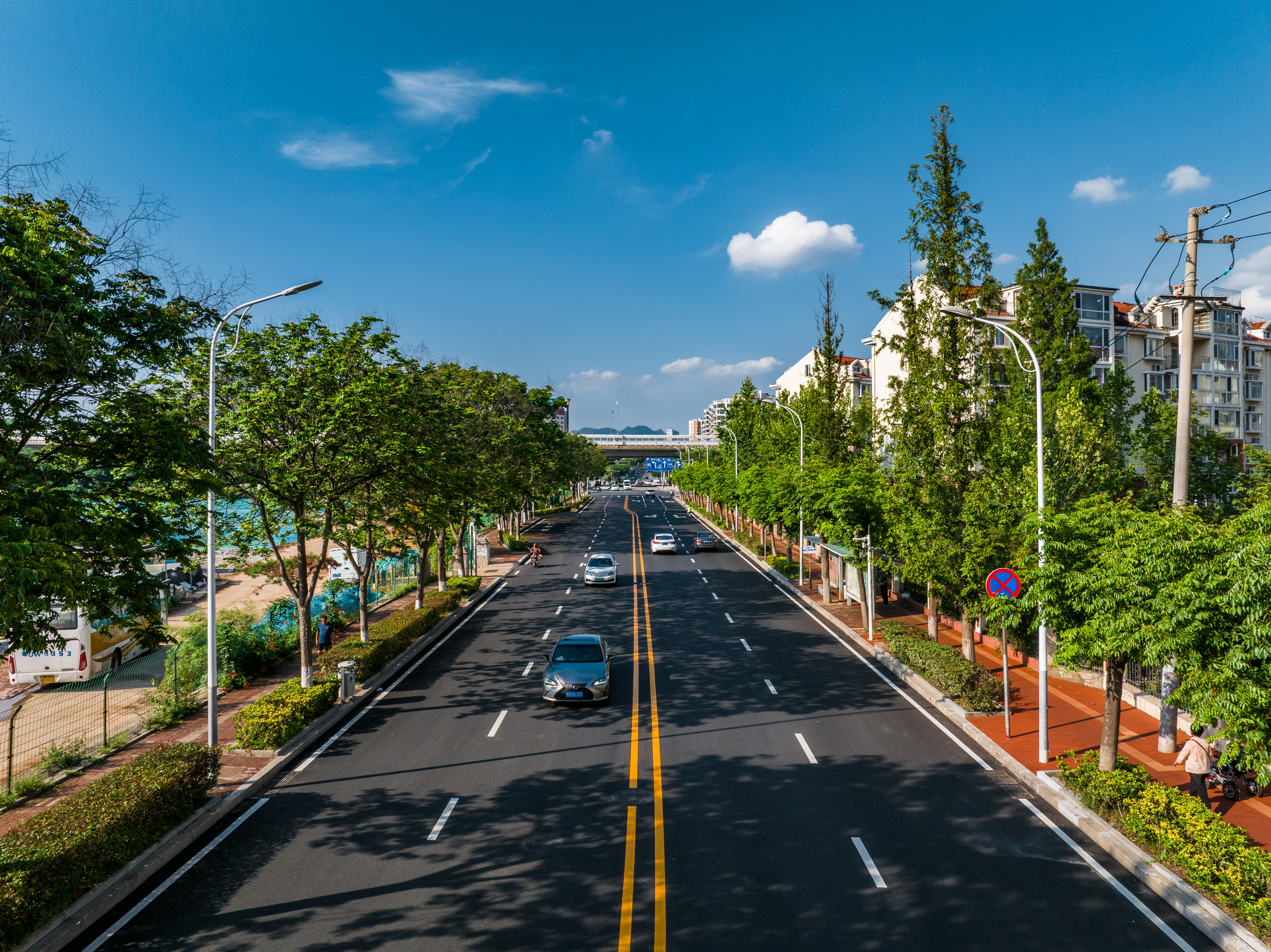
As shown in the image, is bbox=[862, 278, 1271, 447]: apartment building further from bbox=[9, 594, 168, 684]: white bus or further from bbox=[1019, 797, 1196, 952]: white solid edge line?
bbox=[9, 594, 168, 684]: white bus

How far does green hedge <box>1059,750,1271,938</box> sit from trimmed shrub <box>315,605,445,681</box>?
16277 mm

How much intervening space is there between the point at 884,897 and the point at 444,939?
5.57 metres

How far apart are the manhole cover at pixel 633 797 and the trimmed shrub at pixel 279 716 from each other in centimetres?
735

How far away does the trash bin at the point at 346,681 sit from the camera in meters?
17.7

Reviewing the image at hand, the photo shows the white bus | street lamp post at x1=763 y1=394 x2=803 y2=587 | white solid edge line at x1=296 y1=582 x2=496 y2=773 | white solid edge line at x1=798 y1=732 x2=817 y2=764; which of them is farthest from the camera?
street lamp post at x1=763 y1=394 x2=803 y2=587

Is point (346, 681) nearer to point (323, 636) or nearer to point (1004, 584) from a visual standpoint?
point (323, 636)

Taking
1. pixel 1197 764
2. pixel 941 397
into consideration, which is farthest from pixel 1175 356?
pixel 1197 764

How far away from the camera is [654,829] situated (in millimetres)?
10953

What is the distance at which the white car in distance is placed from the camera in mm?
48750

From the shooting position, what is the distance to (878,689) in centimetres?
1870

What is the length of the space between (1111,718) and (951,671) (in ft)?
18.5

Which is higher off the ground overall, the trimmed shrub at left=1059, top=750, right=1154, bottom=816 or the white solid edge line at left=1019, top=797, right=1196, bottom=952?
the trimmed shrub at left=1059, top=750, right=1154, bottom=816

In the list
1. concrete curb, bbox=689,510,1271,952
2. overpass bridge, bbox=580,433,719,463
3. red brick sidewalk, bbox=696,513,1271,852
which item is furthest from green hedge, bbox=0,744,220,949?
overpass bridge, bbox=580,433,719,463

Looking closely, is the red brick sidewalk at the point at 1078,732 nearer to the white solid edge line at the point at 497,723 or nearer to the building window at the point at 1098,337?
the white solid edge line at the point at 497,723
